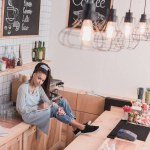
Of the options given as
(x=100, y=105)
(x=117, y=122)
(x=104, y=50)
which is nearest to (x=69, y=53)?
(x=104, y=50)

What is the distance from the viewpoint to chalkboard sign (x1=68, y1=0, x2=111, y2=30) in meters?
4.36

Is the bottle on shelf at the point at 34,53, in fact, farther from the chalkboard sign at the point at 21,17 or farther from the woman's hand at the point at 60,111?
the woman's hand at the point at 60,111

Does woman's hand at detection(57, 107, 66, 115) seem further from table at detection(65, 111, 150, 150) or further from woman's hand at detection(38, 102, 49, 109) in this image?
table at detection(65, 111, 150, 150)

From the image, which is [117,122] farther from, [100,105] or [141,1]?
[141,1]

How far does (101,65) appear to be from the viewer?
4.50 meters

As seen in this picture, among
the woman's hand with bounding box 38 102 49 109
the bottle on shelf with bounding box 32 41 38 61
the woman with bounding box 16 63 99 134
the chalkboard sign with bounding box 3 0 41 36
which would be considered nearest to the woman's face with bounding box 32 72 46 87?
the woman with bounding box 16 63 99 134

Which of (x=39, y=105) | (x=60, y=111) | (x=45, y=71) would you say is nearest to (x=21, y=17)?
(x=45, y=71)

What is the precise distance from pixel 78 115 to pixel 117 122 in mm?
1084

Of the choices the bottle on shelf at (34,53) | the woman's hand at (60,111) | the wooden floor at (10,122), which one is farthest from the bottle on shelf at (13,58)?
the woman's hand at (60,111)

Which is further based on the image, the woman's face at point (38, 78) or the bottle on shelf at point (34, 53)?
the bottle on shelf at point (34, 53)

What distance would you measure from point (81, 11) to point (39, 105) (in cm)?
158

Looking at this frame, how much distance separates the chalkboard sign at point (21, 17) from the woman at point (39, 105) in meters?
0.57

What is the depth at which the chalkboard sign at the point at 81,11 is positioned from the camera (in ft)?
14.3

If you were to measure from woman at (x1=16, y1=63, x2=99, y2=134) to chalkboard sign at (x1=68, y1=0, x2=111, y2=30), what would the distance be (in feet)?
3.75
